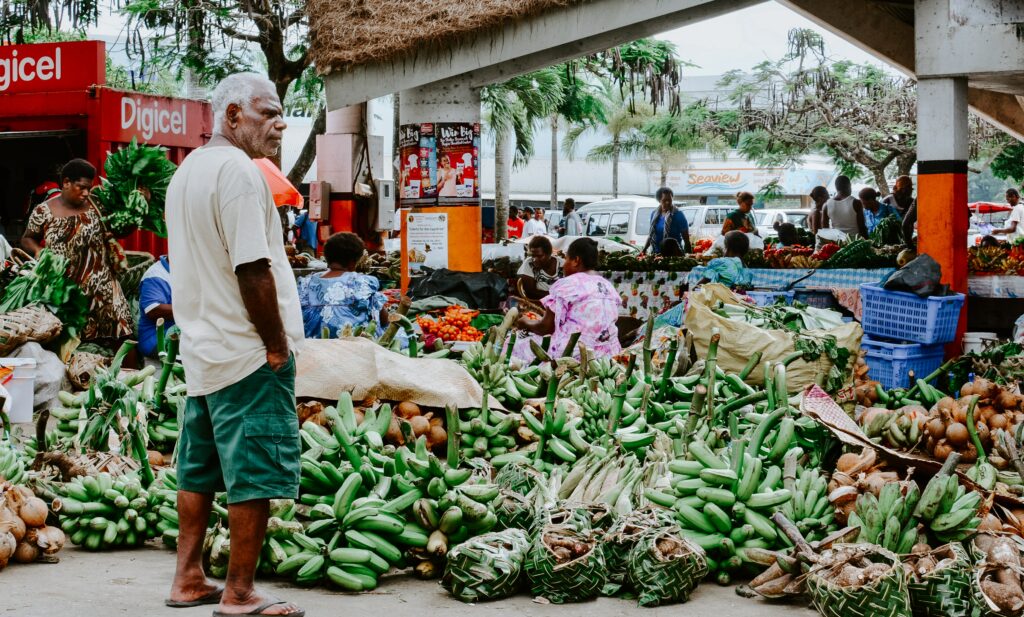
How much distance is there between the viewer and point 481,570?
13.1 feet

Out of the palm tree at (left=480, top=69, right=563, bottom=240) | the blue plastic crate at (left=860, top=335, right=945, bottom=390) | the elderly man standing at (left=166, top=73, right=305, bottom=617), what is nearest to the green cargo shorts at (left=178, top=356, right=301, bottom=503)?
the elderly man standing at (left=166, top=73, right=305, bottom=617)

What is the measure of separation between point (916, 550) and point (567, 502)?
1287 millimetres

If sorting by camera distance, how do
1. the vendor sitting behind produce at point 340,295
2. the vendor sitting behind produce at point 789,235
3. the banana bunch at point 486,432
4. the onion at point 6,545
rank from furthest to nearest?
the vendor sitting behind produce at point 789,235
the vendor sitting behind produce at point 340,295
the banana bunch at point 486,432
the onion at point 6,545

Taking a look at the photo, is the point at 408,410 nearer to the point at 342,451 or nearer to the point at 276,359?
the point at 342,451

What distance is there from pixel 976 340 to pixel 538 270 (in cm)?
448

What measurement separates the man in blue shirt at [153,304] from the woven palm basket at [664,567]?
456 cm

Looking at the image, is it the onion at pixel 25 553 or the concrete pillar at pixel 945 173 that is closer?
the onion at pixel 25 553

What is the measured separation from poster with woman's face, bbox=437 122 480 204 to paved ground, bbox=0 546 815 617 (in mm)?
7488

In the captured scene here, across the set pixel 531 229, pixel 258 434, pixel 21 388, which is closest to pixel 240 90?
pixel 258 434

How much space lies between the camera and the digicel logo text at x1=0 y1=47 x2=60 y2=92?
39.3 ft

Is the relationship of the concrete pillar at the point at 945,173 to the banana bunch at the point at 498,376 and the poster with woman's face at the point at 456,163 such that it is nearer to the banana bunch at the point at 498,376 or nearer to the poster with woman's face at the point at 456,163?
the poster with woman's face at the point at 456,163

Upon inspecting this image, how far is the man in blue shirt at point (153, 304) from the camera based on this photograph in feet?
25.0

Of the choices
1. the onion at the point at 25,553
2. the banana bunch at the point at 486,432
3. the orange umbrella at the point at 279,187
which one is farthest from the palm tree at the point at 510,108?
the onion at the point at 25,553

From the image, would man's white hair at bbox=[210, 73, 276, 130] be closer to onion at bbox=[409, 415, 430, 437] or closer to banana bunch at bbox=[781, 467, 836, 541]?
onion at bbox=[409, 415, 430, 437]
